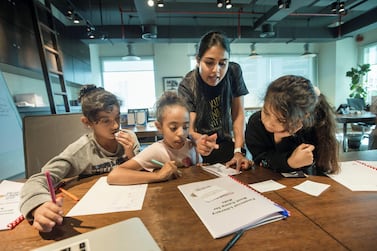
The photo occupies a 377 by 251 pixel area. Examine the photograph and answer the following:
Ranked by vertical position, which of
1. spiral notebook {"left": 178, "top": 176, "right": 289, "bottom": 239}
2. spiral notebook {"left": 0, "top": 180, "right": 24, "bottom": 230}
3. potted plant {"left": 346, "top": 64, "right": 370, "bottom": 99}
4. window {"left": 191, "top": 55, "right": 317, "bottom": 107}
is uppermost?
window {"left": 191, "top": 55, "right": 317, "bottom": 107}

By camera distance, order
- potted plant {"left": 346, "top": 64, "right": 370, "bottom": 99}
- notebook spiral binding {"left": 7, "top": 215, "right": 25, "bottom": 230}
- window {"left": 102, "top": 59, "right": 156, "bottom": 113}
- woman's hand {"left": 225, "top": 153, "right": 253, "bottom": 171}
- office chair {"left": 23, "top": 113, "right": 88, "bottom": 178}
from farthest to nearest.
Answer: window {"left": 102, "top": 59, "right": 156, "bottom": 113} → potted plant {"left": 346, "top": 64, "right": 370, "bottom": 99} → office chair {"left": 23, "top": 113, "right": 88, "bottom": 178} → woman's hand {"left": 225, "top": 153, "right": 253, "bottom": 171} → notebook spiral binding {"left": 7, "top": 215, "right": 25, "bottom": 230}

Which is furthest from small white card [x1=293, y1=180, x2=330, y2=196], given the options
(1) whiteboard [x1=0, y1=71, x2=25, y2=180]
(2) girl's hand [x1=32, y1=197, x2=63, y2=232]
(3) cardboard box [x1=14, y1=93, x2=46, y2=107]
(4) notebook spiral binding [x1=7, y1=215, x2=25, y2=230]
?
(3) cardboard box [x1=14, y1=93, x2=46, y2=107]

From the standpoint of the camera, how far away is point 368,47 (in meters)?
5.66

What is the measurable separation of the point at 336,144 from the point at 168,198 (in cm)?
74

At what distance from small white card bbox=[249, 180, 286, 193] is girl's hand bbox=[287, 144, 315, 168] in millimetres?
129

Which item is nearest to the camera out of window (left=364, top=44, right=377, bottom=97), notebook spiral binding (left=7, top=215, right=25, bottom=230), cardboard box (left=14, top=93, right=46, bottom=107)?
notebook spiral binding (left=7, top=215, right=25, bottom=230)

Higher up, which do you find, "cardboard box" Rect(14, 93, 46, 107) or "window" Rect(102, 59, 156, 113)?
"window" Rect(102, 59, 156, 113)

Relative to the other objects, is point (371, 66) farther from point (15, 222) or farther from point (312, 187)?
point (15, 222)

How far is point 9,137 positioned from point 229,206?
2477 mm

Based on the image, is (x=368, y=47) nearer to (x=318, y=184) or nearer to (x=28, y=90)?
(x=318, y=184)

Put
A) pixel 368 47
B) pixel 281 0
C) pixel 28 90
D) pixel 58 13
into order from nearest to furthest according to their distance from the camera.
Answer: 1. pixel 28 90
2. pixel 281 0
3. pixel 58 13
4. pixel 368 47

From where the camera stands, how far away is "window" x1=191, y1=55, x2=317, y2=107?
640cm

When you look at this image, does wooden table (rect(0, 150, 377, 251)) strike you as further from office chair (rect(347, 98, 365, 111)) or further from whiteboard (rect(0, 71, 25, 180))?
office chair (rect(347, 98, 365, 111))

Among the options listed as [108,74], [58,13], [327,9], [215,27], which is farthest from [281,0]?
[108,74]
